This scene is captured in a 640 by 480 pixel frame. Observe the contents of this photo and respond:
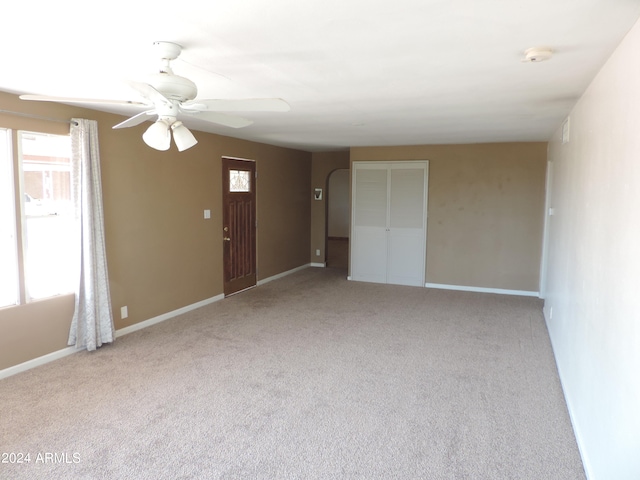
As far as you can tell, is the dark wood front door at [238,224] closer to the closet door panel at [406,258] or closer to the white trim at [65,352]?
the white trim at [65,352]

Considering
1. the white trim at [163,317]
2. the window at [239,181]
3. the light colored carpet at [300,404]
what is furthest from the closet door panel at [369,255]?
the white trim at [163,317]

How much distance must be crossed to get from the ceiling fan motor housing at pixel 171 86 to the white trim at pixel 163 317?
10.9ft

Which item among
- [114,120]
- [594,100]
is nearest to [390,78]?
[594,100]

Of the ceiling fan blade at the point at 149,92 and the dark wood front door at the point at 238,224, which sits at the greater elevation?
the ceiling fan blade at the point at 149,92

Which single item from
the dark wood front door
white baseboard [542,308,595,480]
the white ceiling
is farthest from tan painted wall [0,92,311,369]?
white baseboard [542,308,595,480]

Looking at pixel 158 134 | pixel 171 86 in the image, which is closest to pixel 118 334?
pixel 158 134

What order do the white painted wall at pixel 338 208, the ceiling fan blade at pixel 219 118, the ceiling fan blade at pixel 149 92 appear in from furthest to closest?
1. the white painted wall at pixel 338 208
2. the ceiling fan blade at pixel 219 118
3. the ceiling fan blade at pixel 149 92

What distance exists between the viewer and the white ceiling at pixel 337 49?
189 centimetres

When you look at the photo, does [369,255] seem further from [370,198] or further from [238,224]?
[238,224]

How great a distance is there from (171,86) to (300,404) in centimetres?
235

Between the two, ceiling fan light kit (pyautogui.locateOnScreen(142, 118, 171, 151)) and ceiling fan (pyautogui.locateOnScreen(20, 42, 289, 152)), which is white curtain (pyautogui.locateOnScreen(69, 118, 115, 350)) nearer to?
ceiling fan (pyautogui.locateOnScreen(20, 42, 289, 152))

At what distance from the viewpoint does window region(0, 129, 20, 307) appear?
3670 millimetres

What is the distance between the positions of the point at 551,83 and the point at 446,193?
158 inches

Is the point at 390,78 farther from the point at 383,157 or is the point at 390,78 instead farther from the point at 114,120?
the point at 383,157
